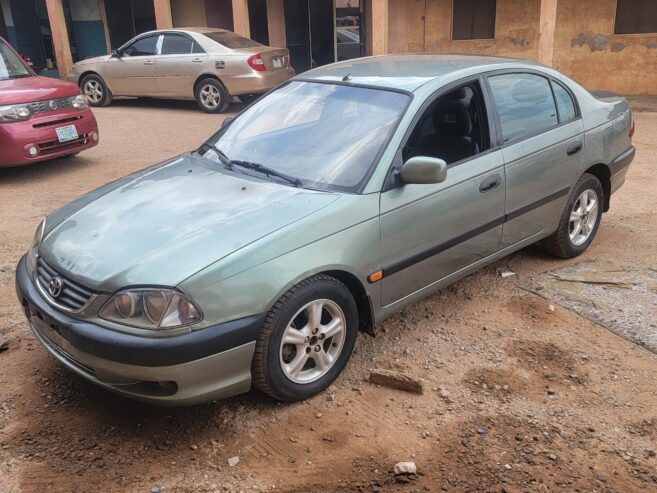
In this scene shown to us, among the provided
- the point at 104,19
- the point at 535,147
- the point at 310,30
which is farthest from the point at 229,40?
the point at 535,147

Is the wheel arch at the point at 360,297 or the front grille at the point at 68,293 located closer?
the front grille at the point at 68,293

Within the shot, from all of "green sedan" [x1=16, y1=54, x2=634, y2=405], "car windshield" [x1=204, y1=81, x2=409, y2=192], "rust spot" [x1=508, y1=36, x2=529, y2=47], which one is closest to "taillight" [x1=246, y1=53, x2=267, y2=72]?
"rust spot" [x1=508, y1=36, x2=529, y2=47]

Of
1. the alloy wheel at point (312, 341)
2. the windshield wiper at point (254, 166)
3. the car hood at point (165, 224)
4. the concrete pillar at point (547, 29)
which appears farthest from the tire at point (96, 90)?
the alloy wheel at point (312, 341)

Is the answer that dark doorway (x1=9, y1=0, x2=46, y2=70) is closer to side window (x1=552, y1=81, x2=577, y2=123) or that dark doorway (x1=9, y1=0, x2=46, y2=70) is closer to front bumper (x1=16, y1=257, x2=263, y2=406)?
side window (x1=552, y1=81, x2=577, y2=123)

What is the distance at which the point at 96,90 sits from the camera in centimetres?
1316

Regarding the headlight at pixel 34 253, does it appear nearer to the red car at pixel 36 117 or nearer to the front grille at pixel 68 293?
the front grille at pixel 68 293

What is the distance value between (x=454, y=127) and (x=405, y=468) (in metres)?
2.13

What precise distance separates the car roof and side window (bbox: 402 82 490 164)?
0.15 meters

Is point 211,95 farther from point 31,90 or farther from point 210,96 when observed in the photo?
point 31,90

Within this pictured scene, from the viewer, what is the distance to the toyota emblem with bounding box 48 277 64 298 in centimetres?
299

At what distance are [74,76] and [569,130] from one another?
37.1ft

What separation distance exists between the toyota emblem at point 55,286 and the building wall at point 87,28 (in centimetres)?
1698

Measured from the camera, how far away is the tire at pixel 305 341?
118 inches

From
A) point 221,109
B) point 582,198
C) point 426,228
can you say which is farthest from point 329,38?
point 426,228
